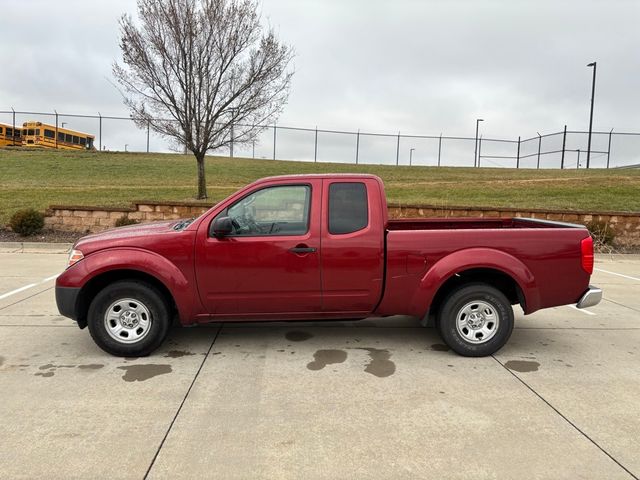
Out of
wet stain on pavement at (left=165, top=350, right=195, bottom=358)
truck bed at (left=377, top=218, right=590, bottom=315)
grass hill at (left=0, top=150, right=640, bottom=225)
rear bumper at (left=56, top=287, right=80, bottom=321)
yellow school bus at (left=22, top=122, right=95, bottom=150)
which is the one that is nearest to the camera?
rear bumper at (left=56, top=287, right=80, bottom=321)

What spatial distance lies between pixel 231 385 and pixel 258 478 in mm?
1256

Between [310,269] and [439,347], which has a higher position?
[310,269]

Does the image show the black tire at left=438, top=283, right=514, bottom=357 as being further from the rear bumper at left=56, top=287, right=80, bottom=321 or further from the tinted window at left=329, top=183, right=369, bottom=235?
the rear bumper at left=56, top=287, right=80, bottom=321

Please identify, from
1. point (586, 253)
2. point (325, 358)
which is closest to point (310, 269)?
point (325, 358)

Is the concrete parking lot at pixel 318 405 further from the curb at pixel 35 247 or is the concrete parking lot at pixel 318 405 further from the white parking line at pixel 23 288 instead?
the curb at pixel 35 247

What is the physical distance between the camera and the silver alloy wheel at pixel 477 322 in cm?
446

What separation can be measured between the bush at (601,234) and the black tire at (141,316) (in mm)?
11271

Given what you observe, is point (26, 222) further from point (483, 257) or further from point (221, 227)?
point (483, 257)

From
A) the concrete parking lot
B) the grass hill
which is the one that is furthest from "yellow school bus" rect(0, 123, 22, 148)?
the concrete parking lot

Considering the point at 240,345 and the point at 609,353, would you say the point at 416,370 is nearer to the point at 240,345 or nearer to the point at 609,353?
the point at 240,345

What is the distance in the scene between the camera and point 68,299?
168 inches

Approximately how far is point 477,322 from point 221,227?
8.45ft

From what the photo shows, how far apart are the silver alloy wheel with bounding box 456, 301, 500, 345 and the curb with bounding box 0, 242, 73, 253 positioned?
9811mm

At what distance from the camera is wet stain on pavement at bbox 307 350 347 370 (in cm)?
425
